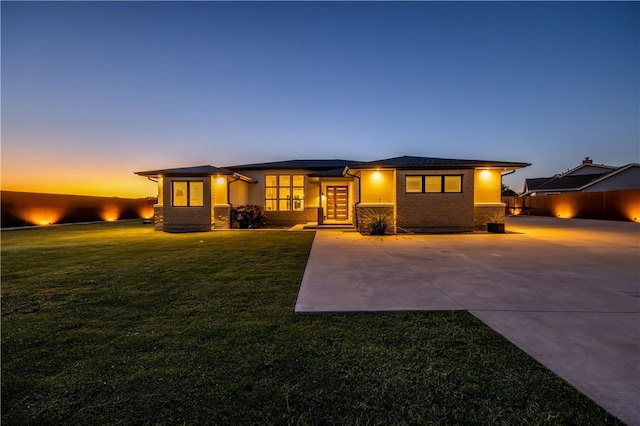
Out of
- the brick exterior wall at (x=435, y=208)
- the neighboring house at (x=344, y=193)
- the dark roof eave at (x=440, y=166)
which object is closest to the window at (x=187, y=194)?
the neighboring house at (x=344, y=193)

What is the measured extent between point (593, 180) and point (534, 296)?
115 feet

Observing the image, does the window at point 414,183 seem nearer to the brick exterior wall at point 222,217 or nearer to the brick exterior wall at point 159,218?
the brick exterior wall at point 222,217

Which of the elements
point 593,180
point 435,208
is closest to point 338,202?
point 435,208

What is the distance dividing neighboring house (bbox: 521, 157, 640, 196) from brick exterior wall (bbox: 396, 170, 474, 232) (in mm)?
24400

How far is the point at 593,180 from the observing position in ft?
91.1

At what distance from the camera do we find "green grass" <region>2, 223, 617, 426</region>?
5.06 feet

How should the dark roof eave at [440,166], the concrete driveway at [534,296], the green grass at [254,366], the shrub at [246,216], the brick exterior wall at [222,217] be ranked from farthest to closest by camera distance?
the shrub at [246,216], the brick exterior wall at [222,217], the dark roof eave at [440,166], the concrete driveway at [534,296], the green grass at [254,366]

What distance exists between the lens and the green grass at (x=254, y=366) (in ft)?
5.06

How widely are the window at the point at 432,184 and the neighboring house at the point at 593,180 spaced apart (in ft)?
80.9

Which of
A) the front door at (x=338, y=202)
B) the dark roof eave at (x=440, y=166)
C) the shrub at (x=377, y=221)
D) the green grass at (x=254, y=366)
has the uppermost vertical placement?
the dark roof eave at (x=440, y=166)

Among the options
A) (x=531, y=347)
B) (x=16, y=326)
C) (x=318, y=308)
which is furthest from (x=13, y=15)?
(x=531, y=347)

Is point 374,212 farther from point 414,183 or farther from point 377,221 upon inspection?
point 414,183

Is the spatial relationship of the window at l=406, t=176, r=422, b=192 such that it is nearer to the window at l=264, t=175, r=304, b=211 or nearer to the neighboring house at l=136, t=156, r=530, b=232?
the neighboring house at l=136, t=156, r=530, b=232

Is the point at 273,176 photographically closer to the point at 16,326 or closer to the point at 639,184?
the point at 16,326
